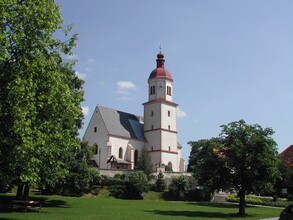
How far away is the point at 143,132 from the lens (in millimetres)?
76938

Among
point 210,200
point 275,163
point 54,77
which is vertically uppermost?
point 54,77

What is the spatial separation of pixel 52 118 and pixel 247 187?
16927mm

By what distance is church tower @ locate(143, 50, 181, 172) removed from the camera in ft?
241

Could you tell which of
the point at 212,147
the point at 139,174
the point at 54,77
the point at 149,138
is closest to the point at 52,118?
the point at 54,77

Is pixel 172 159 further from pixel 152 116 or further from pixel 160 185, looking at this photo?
pixel 160 185

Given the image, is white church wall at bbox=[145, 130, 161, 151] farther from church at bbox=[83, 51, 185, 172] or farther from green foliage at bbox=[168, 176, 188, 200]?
green foliage at bbox=[168, 176, 188, 200]

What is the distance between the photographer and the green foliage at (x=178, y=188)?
159 feet

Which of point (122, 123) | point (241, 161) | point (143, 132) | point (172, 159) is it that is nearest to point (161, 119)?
point (143, 132)

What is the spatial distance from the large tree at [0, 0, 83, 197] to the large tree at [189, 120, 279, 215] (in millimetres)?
13546

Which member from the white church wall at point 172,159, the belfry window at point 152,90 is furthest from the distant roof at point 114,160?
the belfry window at point 152,90

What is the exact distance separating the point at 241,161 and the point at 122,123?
158 feet

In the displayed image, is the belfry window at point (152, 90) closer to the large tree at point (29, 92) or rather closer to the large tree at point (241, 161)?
the large tree at point (241, 161)

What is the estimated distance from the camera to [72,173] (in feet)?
109

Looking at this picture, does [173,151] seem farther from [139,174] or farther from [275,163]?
[275,163]
